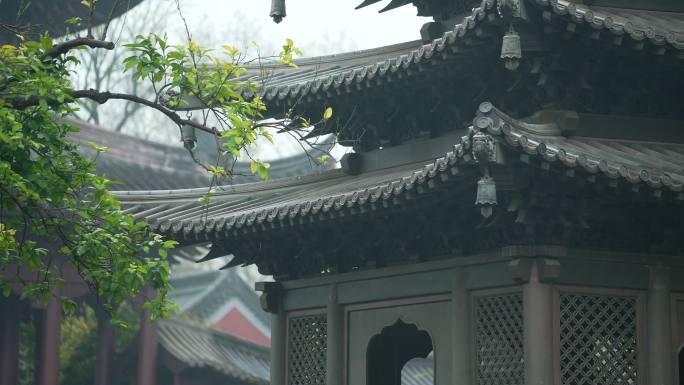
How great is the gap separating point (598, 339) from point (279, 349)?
4029 mm

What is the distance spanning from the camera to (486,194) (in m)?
10.6

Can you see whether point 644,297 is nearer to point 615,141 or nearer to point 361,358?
point 615,141

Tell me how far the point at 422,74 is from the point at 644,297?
2.94 m

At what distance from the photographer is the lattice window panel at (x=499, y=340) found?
39.4 ft

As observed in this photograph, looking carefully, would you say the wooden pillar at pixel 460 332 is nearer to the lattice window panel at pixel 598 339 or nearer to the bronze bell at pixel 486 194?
the lattice window panel at pixel 598 339

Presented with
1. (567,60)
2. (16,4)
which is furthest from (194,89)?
(16,4)

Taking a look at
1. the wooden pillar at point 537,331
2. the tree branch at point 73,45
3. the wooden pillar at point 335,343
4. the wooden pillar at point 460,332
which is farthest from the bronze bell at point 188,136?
the wooden pillar at point 537,331

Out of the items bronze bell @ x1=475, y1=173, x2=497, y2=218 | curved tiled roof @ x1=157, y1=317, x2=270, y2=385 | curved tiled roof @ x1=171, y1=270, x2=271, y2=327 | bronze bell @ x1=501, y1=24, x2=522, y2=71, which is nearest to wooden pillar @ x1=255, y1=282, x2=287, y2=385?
bronze bell @ x1=501, y1=24, x2=522, y2=71

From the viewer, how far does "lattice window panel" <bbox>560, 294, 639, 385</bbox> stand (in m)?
11.9

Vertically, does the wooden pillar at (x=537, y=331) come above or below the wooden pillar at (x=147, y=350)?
below

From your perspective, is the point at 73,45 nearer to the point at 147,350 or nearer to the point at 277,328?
the point at 277,328

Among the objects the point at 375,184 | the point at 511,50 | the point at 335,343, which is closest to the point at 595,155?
the point at 511,50

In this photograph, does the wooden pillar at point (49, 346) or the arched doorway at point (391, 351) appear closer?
the arched doorway at point (391, 351)

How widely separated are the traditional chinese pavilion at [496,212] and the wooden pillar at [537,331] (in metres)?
0.02
